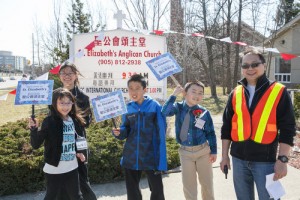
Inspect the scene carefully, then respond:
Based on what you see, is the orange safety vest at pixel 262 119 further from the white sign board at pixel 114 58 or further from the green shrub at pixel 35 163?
the white sign board at pixel 114 58

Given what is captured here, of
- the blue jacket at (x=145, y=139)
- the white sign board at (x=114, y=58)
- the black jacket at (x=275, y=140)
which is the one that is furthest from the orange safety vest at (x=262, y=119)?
the white sign board at (x=114, y=58)

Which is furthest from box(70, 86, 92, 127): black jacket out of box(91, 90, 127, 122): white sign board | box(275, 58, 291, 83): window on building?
box(275, 58, 291, 83): window on building

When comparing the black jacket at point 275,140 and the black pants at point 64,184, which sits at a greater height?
the black jacket at point 275,140

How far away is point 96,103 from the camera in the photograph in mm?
3199

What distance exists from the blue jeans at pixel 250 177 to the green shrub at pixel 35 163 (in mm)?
2336

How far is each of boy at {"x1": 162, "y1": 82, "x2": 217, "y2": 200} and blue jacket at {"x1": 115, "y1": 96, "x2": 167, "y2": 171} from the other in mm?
190

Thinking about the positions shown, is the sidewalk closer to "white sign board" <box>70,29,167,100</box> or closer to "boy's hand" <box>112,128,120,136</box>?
"boy's hand" <box>112,128,120,136</box>

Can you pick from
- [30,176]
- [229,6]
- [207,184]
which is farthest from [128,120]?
[229,6]

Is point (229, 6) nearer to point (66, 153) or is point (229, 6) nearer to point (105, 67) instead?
point (105, 67)

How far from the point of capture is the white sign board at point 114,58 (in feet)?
21.3

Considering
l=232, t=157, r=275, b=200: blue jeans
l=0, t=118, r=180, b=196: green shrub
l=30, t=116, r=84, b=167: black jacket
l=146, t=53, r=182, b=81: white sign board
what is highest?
l=146, t=53, r=182, b=81: white sign board

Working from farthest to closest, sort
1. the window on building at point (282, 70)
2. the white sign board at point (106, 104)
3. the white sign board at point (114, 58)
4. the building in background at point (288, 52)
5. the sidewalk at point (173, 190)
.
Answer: the window on building at point (282, 70) → the building in background at point (288, 52) → the white sign board at point (114, 58) → the sidewalk at point (173, 190) → the white sign board at point (106, 104)

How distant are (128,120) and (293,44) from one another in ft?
65.9

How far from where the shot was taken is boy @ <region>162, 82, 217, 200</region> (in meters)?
3.25
